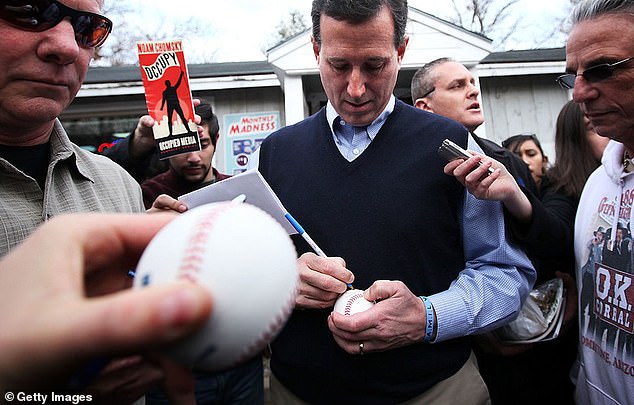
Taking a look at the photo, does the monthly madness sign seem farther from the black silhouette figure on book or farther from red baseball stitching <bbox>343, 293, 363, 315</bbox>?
red baseball stitching <bbox>343, 293, 363, 315</bbox>

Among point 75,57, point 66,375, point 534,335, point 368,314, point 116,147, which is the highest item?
point 75,57

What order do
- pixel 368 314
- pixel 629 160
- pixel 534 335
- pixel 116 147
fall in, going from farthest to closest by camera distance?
pixel 116 147, pixel 534 335, pixel 629 160, pixel 368 314

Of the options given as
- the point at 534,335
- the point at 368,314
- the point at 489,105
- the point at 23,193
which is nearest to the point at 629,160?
the point at 534,335

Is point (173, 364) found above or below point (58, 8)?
below

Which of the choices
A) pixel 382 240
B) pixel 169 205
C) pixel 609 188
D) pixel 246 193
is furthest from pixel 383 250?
pixel 609 188

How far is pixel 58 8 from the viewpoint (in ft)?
3.96

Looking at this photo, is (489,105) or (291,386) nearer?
(291,386)

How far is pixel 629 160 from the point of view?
67.5 inches

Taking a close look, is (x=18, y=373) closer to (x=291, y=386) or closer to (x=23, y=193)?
(x=23, y=193)

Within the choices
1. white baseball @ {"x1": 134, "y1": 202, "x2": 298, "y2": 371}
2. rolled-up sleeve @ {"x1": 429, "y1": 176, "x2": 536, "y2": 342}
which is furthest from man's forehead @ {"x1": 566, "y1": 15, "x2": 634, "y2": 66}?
white baseball @ {"x1": 134, "y1": 202, "x2": 298, "y2": 371}

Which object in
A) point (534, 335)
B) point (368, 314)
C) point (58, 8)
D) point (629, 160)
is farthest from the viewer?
point (534, 335)

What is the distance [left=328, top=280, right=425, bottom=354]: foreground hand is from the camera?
1.35 meters

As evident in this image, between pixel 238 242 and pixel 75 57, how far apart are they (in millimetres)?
1009

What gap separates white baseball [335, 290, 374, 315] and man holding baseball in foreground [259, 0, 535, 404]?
0.09 ft
